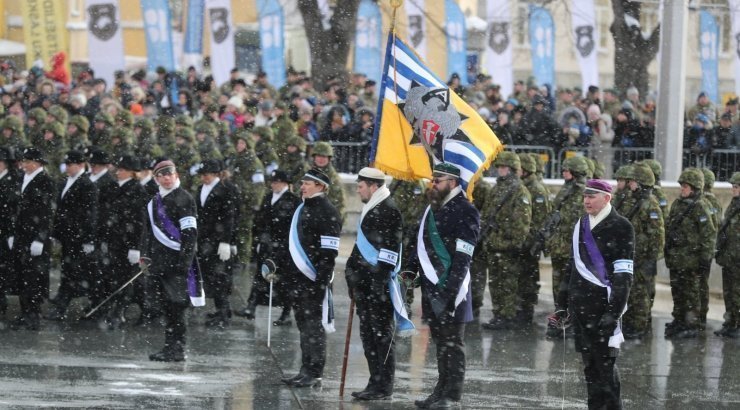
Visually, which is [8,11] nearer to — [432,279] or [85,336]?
[85,336]

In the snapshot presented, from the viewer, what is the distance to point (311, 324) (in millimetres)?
10586

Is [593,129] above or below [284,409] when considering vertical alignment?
above

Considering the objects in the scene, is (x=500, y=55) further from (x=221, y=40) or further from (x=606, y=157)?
(x=606, y=157)

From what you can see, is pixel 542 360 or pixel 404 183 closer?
pixel 542 360

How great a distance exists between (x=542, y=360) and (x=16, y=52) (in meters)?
30.4

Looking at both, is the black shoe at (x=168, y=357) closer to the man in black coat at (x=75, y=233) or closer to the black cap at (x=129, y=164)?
the man in black coat at (x=75, y=233)

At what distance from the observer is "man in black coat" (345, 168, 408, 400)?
33.2 ft

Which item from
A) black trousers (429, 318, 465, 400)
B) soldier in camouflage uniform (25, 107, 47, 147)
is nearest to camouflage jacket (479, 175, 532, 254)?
black trousers (429, 318, 465, 400)

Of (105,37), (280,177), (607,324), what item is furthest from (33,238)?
(105,37)

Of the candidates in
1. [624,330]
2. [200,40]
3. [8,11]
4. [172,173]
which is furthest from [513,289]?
[8,11]

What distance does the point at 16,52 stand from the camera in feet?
131

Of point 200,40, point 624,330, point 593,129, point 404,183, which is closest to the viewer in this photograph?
point 624,330

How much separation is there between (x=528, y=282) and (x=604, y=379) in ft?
17.1

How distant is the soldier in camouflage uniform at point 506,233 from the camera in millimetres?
14016
